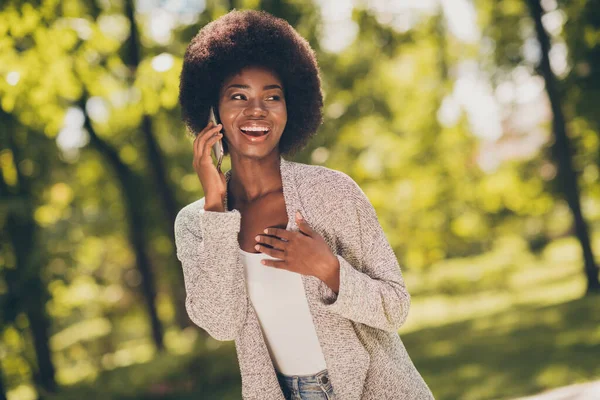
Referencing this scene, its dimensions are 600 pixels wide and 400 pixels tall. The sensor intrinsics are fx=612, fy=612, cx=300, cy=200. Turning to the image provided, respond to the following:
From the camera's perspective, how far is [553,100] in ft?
44.8

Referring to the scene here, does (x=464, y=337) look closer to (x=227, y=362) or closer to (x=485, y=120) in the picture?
(x=227, y=362)

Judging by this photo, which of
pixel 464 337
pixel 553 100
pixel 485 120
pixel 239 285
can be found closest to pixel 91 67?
pixel 239 285

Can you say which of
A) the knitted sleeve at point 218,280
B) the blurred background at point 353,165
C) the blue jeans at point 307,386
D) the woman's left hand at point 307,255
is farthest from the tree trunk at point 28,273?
the woman's left hand at point 307,255

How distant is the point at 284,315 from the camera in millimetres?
2396

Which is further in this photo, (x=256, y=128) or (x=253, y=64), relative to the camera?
(x=253, y=64)

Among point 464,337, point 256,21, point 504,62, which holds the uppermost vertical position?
point 504,62

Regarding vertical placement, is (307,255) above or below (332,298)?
above

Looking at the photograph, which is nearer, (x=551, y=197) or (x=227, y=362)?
(x=227, y=362)

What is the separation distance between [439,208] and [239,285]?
2153 centimetres

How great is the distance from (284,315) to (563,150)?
1306 cm

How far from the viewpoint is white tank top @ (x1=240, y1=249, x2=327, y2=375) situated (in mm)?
2359

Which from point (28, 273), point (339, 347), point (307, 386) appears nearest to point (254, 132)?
point (339, 347)

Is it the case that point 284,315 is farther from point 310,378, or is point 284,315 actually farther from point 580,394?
point 580,394

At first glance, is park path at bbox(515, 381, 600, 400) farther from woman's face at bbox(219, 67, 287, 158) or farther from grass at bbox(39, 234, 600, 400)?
woman's face at bbox(219, 67, 287, 158)
